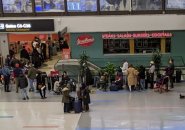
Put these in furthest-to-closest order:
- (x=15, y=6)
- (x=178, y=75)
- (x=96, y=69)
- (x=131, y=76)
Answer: (x=15, y=6)
(x=96, y=69)
(x=178, y=75)
(x=131, y=76)

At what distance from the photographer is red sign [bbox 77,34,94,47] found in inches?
1118

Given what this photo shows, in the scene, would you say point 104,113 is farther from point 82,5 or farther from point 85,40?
point 82,5

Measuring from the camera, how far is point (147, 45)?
1139 inches

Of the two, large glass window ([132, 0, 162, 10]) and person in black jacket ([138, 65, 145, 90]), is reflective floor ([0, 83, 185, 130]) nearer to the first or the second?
person in black jacket ([138, 65, 145, 90])

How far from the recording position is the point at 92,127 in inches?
681

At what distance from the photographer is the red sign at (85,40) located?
28.4m

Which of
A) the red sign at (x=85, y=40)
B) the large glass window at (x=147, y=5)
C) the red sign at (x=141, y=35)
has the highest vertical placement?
the large glass window at (x=147, y=5)

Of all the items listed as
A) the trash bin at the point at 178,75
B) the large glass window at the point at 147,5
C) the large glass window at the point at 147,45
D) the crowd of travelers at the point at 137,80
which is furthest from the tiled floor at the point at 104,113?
the large glass window at the point at 147,5

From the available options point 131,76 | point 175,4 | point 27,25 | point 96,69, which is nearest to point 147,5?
point 175,4

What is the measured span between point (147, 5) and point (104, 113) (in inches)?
443

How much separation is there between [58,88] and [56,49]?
13.7 m

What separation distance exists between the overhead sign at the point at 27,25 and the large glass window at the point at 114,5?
3448 mm

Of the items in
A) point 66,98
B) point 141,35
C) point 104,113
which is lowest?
point 104,113

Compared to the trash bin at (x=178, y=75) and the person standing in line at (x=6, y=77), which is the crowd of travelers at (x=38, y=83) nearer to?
the person standing in line at (x=6, y=77)
